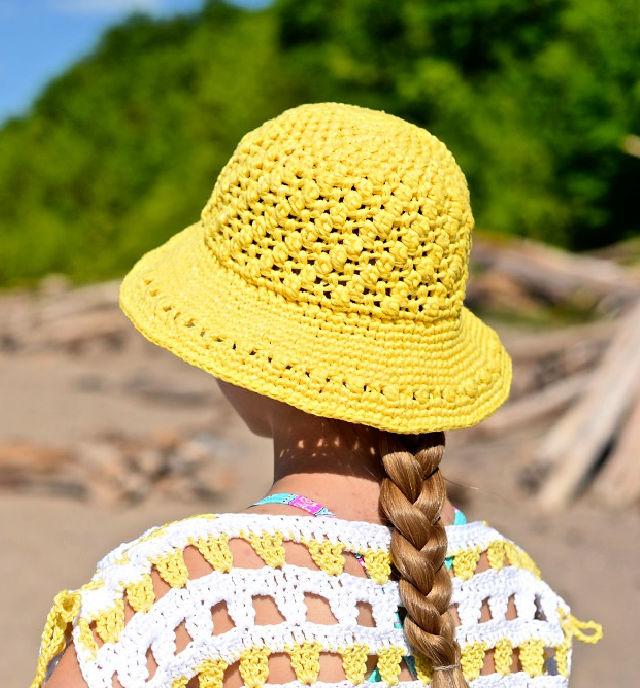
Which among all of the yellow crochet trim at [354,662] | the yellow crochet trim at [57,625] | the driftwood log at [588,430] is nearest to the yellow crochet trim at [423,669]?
the yellow crochet trim at [354,662]

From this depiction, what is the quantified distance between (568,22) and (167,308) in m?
4.94

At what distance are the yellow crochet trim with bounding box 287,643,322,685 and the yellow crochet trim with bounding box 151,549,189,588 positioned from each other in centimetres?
21

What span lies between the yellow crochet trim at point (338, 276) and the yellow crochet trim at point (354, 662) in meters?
0.37

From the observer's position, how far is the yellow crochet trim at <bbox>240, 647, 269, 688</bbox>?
1.39m

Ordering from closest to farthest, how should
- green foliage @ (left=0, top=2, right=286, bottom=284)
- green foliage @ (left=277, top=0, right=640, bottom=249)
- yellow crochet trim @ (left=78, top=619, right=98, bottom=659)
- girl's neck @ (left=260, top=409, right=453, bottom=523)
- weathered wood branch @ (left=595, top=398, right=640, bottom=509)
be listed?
yellow crochet trim @ (left=78, top=619, right=98, bottom=659) → girl's neck @ (left=260, top=409, right=453, bottom=523) → green foliage @ (left=277, top=0, right=640, bottom=249) → weathered wood branch @ (left=595, top=398, right=640, bottom=509) → green foliage @ (left=0, top=2, right=286, bottom=284)

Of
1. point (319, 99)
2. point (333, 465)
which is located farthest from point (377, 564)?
point (319, 99)

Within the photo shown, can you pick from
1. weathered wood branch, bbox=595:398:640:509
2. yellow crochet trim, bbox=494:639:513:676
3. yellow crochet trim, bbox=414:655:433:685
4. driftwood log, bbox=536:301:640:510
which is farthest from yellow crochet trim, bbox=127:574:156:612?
weathered wood branch, bbox=595:398:640:509

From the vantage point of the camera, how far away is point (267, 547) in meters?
1.42

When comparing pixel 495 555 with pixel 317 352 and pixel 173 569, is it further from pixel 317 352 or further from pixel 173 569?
pixel 173 569

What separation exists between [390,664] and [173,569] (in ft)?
1.34

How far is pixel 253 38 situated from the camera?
2236 centimetres

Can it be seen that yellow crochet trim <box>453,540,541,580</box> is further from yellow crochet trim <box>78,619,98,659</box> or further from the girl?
yellow crochet trim <box>78,619,98,659</box>

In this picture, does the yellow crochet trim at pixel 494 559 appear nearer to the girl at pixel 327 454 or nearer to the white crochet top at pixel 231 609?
the girl at pixel 327 454

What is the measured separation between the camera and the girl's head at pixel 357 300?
59.1 inches
